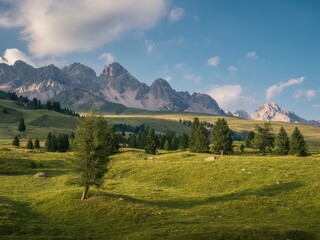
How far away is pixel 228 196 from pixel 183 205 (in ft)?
24.1

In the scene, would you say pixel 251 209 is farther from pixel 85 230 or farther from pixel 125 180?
pixel 125 180

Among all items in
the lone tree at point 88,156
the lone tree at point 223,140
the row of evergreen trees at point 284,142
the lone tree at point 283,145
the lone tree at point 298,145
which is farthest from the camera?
the lone tree at point 283,145

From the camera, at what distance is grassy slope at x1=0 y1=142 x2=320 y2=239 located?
18828 millimetres

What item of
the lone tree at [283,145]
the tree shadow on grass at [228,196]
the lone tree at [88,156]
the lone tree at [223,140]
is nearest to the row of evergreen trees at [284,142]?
the lone tree at [283,145]

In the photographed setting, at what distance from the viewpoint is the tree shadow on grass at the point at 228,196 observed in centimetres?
2847

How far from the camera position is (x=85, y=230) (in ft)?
65.3

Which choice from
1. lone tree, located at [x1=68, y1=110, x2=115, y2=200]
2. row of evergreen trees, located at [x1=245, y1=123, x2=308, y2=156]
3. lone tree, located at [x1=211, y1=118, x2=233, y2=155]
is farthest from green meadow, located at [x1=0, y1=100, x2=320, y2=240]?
row of evergreen trees, located at [x1=245, y1=123, x2=308, y2=156]

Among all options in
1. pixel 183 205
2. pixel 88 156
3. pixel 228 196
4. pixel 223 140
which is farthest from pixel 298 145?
pixel 88 156

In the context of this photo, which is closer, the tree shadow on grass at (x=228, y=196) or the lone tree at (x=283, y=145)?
the tree shadow on grass at (x=228, y=196)

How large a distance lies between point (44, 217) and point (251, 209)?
78.9ft

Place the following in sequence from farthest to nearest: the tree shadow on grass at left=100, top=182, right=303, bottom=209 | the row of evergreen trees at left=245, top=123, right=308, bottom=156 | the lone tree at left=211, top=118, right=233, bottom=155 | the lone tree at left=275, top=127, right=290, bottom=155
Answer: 1. the lone tree at left=275, top=127, right=290, bottom=155
2. the lone tree at left=211, top=118, right=233, bottom=155
3. the row of evergreen trees at left=245, top=123, right=308, bottom=156
4. the tree shadow on grass at left=100, top=182, right=303, bottom=209

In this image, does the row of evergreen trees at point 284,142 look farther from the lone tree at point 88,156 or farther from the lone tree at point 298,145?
the lone tree at point 88,156

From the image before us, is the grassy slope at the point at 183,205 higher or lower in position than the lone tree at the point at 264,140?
lower

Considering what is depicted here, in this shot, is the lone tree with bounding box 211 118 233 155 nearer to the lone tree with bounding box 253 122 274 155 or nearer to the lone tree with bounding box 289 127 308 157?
the lone tree with bounding box 253 122 274 155
